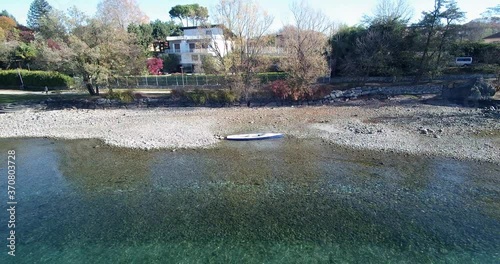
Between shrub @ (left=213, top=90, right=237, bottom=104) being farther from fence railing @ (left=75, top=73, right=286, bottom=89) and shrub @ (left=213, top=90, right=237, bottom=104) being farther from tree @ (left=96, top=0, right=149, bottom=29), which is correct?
tree @ (left=96, top=0, right=149, bottom=29)

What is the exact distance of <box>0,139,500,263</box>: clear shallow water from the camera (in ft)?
31.4

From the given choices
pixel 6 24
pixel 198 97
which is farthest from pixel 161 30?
pixel 6 24

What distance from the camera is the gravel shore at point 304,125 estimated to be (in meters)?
18.2

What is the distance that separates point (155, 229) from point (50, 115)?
2314 cm

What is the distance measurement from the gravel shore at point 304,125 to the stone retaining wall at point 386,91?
6.74ft

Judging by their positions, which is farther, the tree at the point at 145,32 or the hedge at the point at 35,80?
the tree at the point at 145,32

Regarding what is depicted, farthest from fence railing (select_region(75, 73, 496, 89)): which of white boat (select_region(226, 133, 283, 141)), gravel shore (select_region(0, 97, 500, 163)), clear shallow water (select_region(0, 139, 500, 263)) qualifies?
clear shallow water (select_region(0, 139, 500, 263))

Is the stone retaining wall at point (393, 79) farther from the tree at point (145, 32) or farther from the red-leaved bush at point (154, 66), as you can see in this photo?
the tree at point (145, 32)

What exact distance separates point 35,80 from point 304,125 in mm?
36394

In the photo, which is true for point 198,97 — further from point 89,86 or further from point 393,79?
point 393,79

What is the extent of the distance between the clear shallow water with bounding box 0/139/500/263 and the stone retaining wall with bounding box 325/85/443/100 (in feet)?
49.4

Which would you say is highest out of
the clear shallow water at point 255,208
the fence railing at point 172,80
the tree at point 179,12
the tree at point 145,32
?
the tree at point 179,12

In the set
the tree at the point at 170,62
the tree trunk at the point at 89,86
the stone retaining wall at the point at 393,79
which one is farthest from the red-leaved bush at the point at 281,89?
the tree at the point at 170,62

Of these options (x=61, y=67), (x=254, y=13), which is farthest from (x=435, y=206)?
(x=61, y=67)
